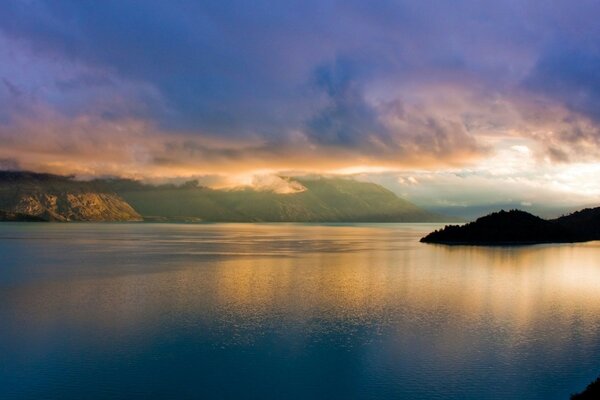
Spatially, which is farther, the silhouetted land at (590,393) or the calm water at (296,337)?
the calm water at (296,337)

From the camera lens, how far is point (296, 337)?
136 feet

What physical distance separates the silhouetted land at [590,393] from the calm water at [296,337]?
1.41 m

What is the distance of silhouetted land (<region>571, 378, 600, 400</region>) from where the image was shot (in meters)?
27.6

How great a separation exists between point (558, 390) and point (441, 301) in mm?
28854

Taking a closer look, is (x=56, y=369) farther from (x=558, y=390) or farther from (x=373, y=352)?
(x=558, y=390)

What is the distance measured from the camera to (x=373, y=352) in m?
37.2

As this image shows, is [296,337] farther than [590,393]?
Yes

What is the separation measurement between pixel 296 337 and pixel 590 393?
21.7 metres

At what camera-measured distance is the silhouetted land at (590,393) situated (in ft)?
90.4

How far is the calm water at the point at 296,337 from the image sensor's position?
101ft

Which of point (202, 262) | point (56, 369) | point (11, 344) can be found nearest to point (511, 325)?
point (56, 369)

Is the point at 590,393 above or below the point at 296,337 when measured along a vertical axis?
above

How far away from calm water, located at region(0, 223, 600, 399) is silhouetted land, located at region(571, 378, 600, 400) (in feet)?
4.62

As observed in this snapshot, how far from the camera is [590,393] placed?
92.0 feet
